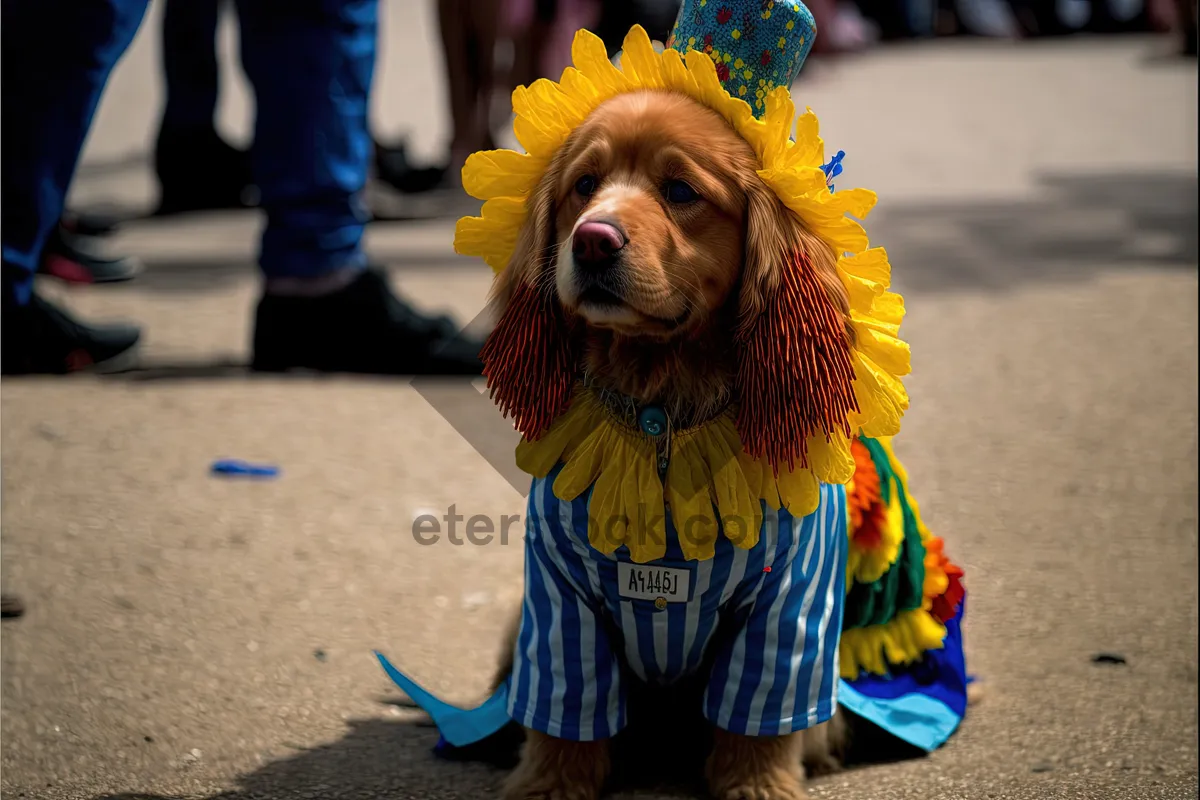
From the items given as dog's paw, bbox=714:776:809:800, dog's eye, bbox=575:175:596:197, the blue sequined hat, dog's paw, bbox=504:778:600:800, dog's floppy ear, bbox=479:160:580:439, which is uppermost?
the blue sequined hat

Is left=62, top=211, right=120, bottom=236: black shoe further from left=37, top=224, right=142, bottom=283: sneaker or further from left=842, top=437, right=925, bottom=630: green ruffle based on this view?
left=842, top=437, right=925, bottom=630: green ruffle

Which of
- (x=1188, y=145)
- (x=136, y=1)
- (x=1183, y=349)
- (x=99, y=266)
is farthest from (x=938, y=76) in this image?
(x=136, y=1)

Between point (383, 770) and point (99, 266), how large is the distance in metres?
4.03

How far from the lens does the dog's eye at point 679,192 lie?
2146 millimetres

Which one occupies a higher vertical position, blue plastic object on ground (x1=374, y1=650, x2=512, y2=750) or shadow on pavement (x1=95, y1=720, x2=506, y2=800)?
blue plastic object on ground (x1=374, y1=650, x2=512, y2=750)

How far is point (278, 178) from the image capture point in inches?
167

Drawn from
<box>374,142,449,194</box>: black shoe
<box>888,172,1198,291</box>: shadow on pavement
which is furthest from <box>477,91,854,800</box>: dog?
<box>374,142,449,194</box>: black shoe

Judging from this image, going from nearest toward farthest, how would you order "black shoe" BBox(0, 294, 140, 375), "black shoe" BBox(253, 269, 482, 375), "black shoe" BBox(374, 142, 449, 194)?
"black shoe" BBox(0, 294, 140, 375)
"black shoe" BBox(253, 269, 482, 375)
"black shoe" BBox(374, 142, 449, 194)

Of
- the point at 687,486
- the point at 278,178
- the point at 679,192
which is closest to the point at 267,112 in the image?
the point at 278,178

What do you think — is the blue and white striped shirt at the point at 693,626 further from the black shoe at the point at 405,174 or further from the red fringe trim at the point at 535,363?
the black shoe at the point at 405,174

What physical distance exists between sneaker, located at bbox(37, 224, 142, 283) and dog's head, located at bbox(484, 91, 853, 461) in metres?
3.95

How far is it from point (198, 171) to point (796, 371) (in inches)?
231

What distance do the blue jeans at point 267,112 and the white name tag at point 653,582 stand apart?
2.37 metres

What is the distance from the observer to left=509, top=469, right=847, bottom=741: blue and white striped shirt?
217 centimetres
